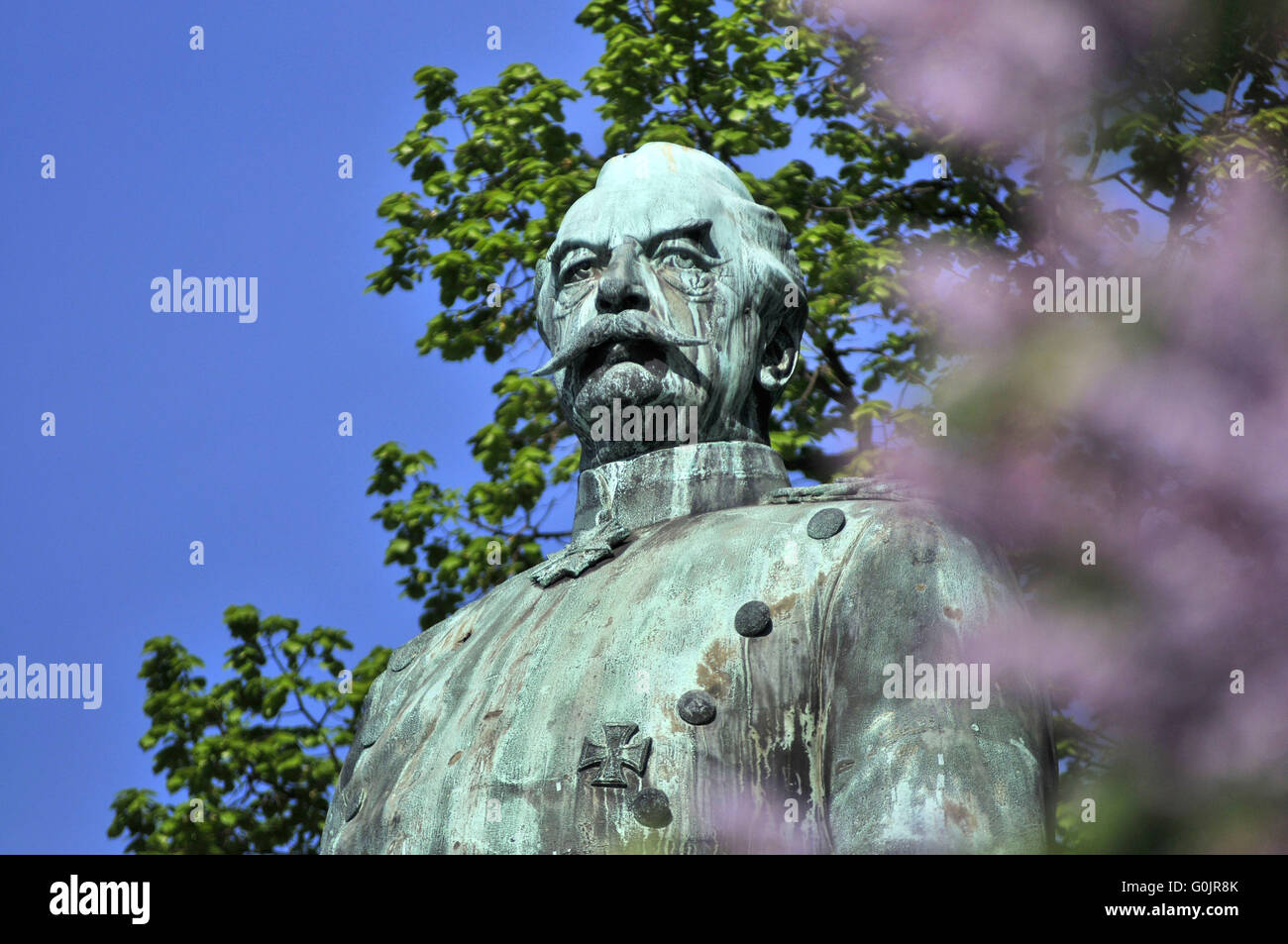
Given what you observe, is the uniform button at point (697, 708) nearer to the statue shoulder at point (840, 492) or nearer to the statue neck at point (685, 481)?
the statue shoulder at point (840, 492)

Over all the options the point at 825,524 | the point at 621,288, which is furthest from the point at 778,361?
the point at 825,524

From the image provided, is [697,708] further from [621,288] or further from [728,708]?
Result: [621,288]

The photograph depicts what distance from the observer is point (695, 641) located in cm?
490

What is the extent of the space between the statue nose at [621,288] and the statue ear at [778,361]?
58 cm

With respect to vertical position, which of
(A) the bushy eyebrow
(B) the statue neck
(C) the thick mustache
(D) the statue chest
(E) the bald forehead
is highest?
(E) the bald forehead

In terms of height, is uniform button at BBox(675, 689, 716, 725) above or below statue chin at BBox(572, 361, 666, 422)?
below

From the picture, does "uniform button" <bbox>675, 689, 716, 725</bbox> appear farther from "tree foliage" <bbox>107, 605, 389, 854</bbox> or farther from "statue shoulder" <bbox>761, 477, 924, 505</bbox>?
"tree foliage" <bbox>107, 605, 389, 854</bbox>

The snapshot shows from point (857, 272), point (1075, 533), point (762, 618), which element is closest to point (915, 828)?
point (762, 618)

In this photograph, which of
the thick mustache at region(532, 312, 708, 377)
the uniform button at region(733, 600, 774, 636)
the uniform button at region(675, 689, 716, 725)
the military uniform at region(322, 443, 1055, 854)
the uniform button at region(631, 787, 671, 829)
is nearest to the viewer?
the military uniform at region(322, 443, 1055, 854)

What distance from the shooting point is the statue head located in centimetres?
561

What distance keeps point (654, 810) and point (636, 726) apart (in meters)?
0.26

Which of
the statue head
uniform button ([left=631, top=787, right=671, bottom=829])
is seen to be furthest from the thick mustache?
uniform button ([left=631, top=787, right=671, bottom=829])

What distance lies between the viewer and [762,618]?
4.81 metres

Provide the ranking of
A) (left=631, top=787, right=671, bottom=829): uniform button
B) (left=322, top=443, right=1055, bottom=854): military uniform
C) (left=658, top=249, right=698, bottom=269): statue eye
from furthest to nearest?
1. (left=658, top=249, right=698, bottom=269): statue eye
2. (left=631, top=787, right=671, bottom=829): uniform button
3. (left=322, top=443, right=1055, bottom=854): military uniform
